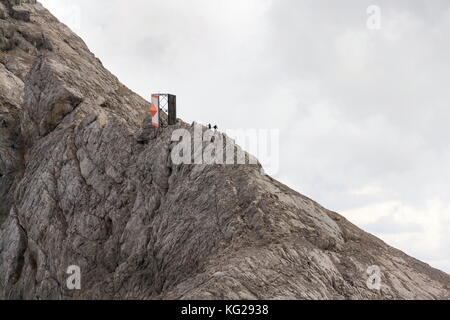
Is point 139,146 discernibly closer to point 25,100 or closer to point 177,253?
point 177,253

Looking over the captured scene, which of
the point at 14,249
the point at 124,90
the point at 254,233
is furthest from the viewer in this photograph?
the point at 124,90

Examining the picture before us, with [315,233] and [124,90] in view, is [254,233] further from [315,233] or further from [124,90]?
[124,90]

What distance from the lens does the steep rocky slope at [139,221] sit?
40000 millimetres

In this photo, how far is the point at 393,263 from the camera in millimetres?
46438

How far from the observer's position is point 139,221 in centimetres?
4931

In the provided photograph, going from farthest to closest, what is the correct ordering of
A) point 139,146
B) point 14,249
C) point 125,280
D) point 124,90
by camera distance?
point 124,90
point 14,249
point 139,146
point 125,280

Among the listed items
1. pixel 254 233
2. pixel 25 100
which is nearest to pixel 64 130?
pixel 25 100

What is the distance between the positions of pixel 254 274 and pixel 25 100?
40.9 m

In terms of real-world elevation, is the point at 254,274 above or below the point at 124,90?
below

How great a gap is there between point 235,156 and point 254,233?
7.84 metres

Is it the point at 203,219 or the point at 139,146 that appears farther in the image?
the point at 139,146

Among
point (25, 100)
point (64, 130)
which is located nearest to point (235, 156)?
point (64, 130)

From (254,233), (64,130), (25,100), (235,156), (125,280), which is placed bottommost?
(125,280)

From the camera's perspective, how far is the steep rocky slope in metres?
40.0
